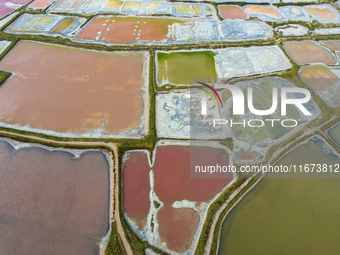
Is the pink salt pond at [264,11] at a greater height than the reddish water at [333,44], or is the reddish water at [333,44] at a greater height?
the pink salt pond at [264,11]

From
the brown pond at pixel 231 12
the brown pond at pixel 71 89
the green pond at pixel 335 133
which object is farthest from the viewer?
the brown pond at pixel 231 12

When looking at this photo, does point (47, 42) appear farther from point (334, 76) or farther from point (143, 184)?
point (334, 76)

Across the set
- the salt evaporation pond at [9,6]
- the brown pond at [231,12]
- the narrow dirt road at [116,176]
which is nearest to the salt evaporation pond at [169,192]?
the narrow dirt road at [116,176]

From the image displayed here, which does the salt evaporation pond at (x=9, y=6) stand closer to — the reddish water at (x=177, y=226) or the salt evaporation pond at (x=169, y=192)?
the salt evaporation pond at (x=169, y=192)

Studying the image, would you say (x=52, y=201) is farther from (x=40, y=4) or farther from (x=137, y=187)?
(x=40, y=4)

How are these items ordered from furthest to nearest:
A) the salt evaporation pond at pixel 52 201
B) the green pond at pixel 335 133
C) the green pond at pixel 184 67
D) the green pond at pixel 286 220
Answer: the green pond at pixel 184 67
the green pond at pixel 335 133
the salt evaporation pond at pixel 52 201
the green pond at pixel 286 220

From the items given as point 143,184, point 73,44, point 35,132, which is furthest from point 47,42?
point 143,184
